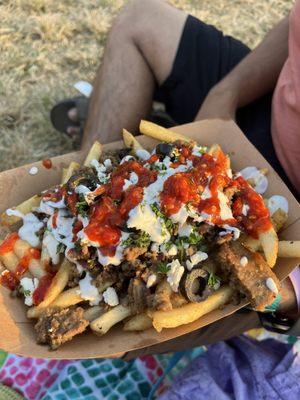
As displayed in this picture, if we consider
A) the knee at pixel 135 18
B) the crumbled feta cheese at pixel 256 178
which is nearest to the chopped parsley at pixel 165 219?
the crumbled feta cheese at pixel 256 178

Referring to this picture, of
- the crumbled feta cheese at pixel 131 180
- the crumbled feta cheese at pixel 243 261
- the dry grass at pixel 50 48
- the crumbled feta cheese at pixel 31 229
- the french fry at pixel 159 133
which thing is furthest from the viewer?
the dry grass at pixel 50 48

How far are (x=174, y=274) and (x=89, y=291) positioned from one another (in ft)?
1.17

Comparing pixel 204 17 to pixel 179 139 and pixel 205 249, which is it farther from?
pixel 205 249

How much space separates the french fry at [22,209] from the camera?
7.97 ft

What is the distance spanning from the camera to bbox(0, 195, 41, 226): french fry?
7.97 ft

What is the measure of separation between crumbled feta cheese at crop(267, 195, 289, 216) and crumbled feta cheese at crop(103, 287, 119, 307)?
0.82 meters

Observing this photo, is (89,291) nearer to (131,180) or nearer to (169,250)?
(169,250)

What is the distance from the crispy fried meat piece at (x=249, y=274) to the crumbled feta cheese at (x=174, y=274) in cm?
18

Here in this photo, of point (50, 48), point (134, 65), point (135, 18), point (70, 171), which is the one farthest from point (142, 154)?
point (50, 48)

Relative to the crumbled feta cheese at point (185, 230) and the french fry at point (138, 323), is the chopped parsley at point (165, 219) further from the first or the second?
the french fry at point (138, 323)

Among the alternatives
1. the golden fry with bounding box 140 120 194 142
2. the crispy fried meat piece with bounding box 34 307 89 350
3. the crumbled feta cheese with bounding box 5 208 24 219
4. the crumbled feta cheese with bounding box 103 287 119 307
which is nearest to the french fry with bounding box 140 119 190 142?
the golden fry with bounding box 140 120 194 142

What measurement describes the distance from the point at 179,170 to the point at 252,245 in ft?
1.48

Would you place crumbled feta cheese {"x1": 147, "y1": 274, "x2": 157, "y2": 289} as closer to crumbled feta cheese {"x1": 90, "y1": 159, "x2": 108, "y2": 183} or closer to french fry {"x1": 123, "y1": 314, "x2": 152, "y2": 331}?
french fry {"x1": 123, "y1": 314, "x2": 152, "y2": 331}

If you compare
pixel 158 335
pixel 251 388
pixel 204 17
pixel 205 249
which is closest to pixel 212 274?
pixel 205 249
